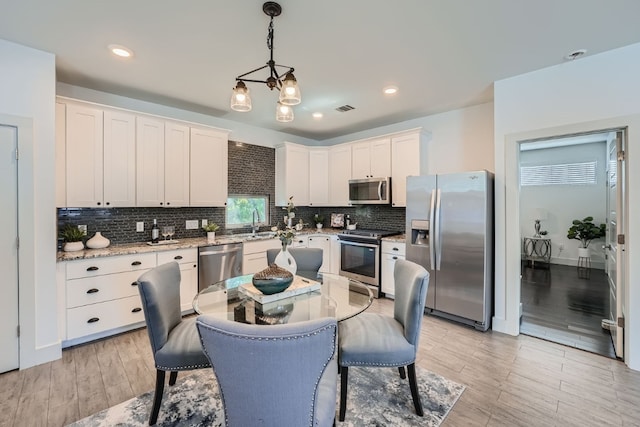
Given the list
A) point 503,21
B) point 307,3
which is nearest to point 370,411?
A: point 307,3

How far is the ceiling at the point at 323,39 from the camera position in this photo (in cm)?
195

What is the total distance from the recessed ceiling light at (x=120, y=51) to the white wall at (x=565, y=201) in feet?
24.8

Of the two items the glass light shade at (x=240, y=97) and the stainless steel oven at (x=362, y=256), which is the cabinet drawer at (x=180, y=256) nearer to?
the glass light shade at (x=240, y=97)

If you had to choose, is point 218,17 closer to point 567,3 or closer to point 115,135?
point 115,135

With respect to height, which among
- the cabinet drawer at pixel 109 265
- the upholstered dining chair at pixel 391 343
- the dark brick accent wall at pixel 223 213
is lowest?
the upholstered dining chair at pixel 391 343

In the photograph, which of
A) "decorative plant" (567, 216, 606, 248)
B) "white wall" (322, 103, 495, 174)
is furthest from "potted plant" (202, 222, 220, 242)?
"decorative plant" (567, 216, 606, 248)

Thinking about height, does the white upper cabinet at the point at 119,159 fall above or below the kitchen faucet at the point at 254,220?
above

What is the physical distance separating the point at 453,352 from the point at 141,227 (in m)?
3.84

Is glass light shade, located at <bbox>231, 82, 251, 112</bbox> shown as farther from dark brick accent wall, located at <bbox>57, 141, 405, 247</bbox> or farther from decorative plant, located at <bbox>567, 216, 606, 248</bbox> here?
decorative plant, located at <bbox>567, 216, 606, 248</bbox>

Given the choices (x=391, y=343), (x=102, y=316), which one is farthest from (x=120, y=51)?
(x=391, y=343)

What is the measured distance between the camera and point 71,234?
2.95 m

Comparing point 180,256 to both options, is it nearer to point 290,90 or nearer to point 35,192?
point 35,192

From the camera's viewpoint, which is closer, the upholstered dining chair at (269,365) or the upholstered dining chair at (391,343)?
the upholstered dining chair at (269,365)

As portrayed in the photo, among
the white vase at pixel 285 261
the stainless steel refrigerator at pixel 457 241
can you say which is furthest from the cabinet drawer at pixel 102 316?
the stainless steel refrigerator at pixel 457 241
